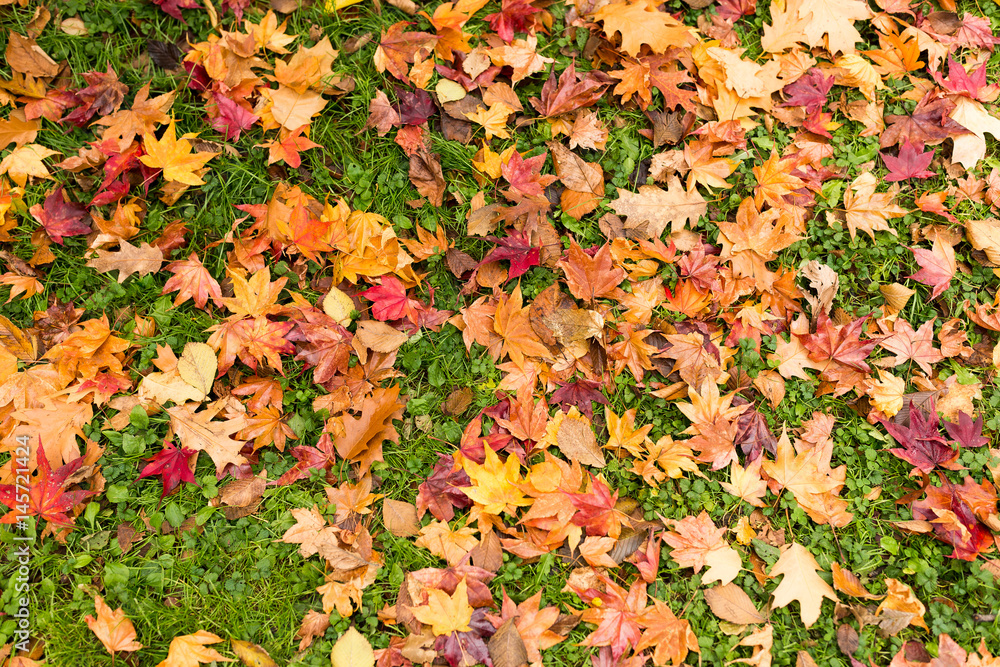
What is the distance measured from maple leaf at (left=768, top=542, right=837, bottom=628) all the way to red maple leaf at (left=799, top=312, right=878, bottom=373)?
2.34 feet

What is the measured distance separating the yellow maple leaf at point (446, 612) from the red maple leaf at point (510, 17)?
209 cm

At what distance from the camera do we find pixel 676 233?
2309mm

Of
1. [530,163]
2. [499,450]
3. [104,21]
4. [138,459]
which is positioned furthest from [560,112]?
[138,459]

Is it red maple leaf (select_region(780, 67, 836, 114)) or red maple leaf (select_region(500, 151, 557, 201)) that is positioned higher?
red maple leaf (select_region(780, 67, 836, 114))

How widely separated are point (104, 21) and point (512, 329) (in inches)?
80.9

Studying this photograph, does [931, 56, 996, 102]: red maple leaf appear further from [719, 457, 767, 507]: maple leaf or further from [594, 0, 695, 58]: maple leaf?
[719, 457, 767, 507]: maple leaf

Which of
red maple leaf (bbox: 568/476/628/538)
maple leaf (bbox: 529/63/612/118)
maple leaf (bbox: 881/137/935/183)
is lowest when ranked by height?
red maple leaf (bbox: 568/476/628/538)

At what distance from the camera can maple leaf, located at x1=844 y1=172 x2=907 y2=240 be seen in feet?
7.77

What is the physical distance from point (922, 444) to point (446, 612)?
1.84 meters

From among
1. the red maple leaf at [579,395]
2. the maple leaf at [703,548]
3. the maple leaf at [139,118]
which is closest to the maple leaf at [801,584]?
the maple leaf at [703,548]

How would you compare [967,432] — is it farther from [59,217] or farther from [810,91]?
[59,217]

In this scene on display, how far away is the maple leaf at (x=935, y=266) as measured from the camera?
91.8 inches

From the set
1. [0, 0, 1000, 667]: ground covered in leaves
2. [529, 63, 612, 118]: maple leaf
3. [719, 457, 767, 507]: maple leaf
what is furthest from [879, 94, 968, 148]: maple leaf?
[719, 457, 767, 507]: maple leaf

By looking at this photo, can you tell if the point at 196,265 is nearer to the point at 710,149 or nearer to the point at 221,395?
the point at 221,395
